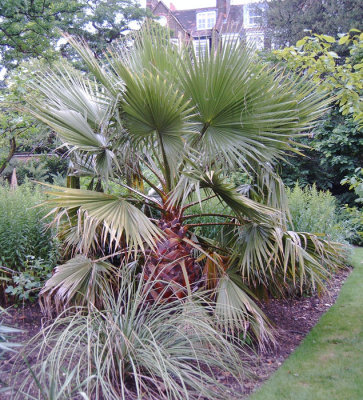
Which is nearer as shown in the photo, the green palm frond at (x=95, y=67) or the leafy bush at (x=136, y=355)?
the leafy bush at (x=136, y=355)

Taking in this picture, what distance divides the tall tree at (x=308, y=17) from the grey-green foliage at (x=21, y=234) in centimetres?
1380

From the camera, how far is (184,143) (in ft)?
13.2

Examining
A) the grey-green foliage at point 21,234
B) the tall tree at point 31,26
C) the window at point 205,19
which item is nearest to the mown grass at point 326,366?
the grey-green foliage at point 21,234

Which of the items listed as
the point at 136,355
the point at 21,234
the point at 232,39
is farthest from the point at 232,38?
the point at 21,234

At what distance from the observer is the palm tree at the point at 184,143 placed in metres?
3.80

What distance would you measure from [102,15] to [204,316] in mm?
22071

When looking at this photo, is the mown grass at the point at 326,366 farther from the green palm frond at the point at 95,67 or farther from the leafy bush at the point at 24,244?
the green palm frond at the point at 95,67

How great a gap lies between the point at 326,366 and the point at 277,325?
1110 mm

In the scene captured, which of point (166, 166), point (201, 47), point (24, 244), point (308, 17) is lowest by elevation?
point (24, 244)

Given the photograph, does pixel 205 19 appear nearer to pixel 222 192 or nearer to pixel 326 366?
pixel 222 192

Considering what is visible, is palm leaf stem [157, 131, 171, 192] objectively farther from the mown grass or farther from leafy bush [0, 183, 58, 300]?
the mown grass

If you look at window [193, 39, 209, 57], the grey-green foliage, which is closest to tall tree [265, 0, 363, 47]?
window [193, 39, 209, 57]

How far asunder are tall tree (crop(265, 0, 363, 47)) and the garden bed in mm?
12607

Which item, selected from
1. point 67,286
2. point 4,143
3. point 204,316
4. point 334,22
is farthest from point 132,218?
point 334,22
